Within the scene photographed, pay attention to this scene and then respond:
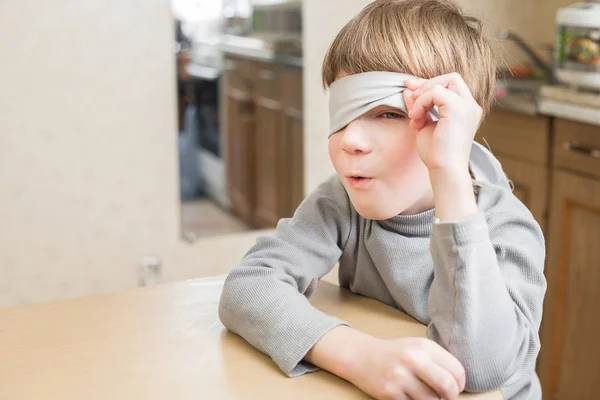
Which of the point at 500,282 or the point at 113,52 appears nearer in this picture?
the point at 500,282

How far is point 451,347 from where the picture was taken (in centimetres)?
80

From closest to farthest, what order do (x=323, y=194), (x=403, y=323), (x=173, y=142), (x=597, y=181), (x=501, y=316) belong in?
1. (x=501, y=316)
2. (x=403, y=323)
3. (x=323, y=194)
4. (x=597, y=181)
5. (x=173, y=142)

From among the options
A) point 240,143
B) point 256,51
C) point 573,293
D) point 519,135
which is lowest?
point 573,293

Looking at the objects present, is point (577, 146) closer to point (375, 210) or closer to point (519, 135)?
point (519, 135)

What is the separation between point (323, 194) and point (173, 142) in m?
1.81

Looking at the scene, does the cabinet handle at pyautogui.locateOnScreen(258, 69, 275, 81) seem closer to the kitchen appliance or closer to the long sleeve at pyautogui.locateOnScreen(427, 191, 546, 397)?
the kitchen appliance

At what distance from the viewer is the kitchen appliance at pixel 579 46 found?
2.30 metres

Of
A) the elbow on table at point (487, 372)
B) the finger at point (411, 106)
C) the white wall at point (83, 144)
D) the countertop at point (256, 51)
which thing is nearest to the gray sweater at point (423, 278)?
the elbow on table at point (487, 372)

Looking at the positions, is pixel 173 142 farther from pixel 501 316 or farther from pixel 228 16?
pixel 501 316

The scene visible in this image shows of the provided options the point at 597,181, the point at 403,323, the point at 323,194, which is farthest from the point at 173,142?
the point at 403,323

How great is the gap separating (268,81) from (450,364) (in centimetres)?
227

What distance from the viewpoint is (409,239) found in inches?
39.0

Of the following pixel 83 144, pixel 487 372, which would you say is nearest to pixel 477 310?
pixel 487 372

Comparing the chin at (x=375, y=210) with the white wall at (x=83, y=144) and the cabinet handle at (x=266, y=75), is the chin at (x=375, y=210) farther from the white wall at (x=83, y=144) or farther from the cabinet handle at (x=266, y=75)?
the cabinet handle at (x=266, y=75)
